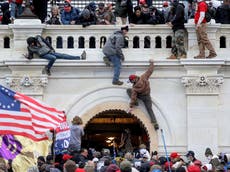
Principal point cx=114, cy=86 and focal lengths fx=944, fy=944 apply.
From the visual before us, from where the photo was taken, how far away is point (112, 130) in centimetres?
3167

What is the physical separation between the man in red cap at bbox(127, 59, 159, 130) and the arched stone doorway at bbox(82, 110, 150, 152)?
1.47m

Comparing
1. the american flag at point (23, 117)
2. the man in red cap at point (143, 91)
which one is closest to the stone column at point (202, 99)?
the man in red cap at point (143, 91)

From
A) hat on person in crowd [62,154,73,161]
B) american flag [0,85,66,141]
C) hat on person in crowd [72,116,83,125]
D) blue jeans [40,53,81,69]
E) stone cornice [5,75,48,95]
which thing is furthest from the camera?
stone cornice [5,75,48,95]

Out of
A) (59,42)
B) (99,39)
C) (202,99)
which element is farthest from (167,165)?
(59,42)

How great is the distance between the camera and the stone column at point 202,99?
2722cm

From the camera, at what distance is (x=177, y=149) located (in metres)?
27.3

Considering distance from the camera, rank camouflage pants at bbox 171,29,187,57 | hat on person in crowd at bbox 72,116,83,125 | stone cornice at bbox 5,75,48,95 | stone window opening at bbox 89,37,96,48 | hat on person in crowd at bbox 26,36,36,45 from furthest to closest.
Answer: stone window opening at bbox 89,37,96,48 → camouflage pants at bbox 171,29,187,57 → stone cornice at bbox 5,75,48,95 → hat on person in crowd at bbox 26,36,36,45 → hat on person in crowd at bbox 72,116,83,125

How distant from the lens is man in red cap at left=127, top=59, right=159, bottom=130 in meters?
27.2

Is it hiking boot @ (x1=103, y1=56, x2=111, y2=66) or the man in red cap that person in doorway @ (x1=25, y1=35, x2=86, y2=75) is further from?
the man in red cap

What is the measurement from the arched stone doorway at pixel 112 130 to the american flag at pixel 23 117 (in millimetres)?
6684

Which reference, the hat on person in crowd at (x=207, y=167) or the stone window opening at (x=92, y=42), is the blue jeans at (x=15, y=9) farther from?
the hat on person in crowd at (x=207, y=167)

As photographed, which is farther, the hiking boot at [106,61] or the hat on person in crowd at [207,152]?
the hiking boot at [106,61]

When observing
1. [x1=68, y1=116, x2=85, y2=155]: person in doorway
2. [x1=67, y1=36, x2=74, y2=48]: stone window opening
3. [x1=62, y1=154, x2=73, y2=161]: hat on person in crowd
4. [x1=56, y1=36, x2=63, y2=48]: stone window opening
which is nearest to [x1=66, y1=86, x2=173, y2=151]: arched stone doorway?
[x1=68, y1=116, x2=85, y2=155]: person in doorway

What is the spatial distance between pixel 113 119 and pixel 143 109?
303 centimetres
